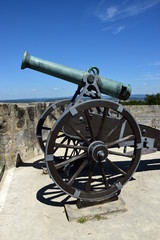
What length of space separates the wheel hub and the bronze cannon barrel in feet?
3.55

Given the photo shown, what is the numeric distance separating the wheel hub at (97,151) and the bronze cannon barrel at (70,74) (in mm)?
1082

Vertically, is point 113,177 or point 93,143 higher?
point 93,143

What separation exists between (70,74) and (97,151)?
1365mm

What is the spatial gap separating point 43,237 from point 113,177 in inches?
81.1

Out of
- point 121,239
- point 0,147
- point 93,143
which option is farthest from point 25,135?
point 121,239

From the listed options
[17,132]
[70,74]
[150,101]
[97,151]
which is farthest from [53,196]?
[150,101]

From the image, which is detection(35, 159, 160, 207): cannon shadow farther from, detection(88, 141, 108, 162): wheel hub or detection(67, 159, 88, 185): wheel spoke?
detection(88, 141, 108, 162): wheel hub

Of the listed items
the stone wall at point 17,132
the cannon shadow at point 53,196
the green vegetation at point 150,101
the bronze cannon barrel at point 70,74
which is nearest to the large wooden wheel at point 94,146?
the cannon shadow at point 53,196

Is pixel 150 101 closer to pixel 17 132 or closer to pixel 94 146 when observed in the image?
pixel 17 132

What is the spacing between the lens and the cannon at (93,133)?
9.96ft

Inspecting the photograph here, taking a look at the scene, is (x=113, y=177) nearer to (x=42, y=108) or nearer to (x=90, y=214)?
(x=90, y=214)

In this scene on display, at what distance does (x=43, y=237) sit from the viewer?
106 inches

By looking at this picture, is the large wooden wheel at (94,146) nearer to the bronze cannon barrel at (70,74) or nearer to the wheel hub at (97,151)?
the wheel hub at (97,151)

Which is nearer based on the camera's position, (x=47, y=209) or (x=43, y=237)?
(x=43, y=237)
